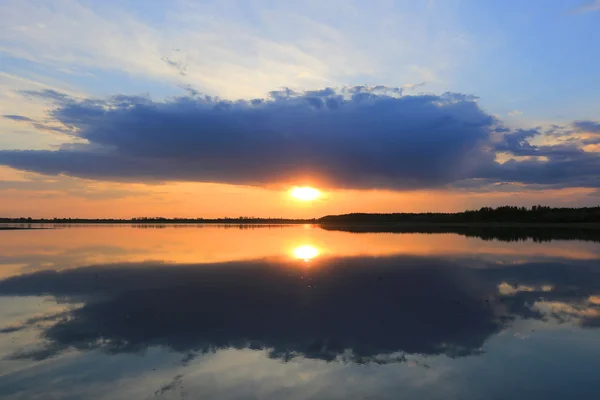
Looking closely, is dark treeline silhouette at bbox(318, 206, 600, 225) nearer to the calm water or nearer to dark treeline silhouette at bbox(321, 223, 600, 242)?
dark treeline silhouette at bbox(321, 223, 600, 242)

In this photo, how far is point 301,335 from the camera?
478 inches

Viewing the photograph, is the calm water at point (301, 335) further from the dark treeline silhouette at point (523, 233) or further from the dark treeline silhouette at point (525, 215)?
the dark treeline silhouette at point (525, 215)

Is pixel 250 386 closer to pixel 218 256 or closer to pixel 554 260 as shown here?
pixel 218 256

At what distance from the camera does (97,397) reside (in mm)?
8117

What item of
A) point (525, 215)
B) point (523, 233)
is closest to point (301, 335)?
point (523, 233)

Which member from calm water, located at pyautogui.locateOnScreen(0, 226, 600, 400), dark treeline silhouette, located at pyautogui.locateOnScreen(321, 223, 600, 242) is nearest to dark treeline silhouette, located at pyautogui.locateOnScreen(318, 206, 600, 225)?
dark treeline silhouette, located at pyautogui.locateOnScreen(321, 223, 600, 242)

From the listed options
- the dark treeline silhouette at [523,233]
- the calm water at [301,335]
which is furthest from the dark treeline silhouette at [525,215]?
the calm water at [301,335]

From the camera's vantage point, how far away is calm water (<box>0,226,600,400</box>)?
8664 millimetres

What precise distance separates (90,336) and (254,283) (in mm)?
9689

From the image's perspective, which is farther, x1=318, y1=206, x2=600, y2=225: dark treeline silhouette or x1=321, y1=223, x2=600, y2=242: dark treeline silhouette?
x1=318, y1=206, x2=600, y2=225: dark treeline silhouette

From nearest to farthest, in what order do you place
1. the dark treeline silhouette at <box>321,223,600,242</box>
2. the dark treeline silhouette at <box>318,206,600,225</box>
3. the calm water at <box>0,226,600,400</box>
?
the calm water at <box>0,226,600,400</box> → the dark treeline silhouette at <box>321,223,600,242</box> → the dark treeline silhouette at <box>318,206,600,225</box>

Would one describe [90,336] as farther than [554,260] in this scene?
No

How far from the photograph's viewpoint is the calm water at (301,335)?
Answer: 8664 millimetres

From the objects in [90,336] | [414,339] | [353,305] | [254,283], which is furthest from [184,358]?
[254,283]
